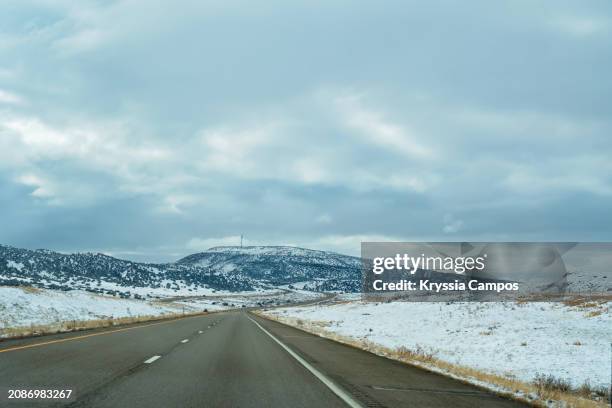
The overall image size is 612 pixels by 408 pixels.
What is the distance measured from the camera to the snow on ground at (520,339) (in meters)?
17.5

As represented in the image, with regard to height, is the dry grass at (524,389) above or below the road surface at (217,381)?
below

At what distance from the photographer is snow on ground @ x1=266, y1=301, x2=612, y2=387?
17.5 meters

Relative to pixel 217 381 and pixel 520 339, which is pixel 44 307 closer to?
pixel 520 339

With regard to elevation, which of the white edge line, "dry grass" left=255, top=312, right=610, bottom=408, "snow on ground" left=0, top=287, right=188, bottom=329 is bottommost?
"snow on ground" left=0, top=287, right=188, bottom=329

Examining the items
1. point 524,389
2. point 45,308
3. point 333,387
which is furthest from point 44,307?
point 524,389

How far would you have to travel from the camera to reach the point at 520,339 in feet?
84.8

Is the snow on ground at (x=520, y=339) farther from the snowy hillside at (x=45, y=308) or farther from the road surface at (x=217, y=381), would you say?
the snowy hillside at (x=45, y=308)

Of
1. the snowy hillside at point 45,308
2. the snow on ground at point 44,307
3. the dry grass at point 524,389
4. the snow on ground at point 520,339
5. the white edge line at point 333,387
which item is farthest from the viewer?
the snow on ground at point 44,307

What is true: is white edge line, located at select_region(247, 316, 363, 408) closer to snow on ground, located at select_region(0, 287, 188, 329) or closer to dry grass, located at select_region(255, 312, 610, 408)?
dry grass, located at select_region(255, 312, 610, 408)

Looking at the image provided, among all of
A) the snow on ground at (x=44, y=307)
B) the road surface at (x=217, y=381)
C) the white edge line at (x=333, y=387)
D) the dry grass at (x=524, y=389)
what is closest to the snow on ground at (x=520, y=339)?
the dry grass at (x=524, y=389)

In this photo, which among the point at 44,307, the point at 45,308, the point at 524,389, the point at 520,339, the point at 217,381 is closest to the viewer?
the point at 217,381

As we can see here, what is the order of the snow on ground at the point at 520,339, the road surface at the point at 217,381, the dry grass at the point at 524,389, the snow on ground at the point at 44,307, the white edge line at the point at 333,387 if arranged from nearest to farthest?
1. the road surface at the point at 217,381
2. the white edge line at the point at 333,387
3. the dry grass at the point at 524,389
4. the snow on ground at the point at 520,339
5. the snow on ground at the point at 44,307

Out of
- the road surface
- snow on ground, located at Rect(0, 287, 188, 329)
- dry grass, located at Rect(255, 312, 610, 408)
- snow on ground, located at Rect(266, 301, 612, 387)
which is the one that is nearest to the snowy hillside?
snow on ground, located at Rect(0, 287, 188, 329)

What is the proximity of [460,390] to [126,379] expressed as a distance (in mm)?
6785
